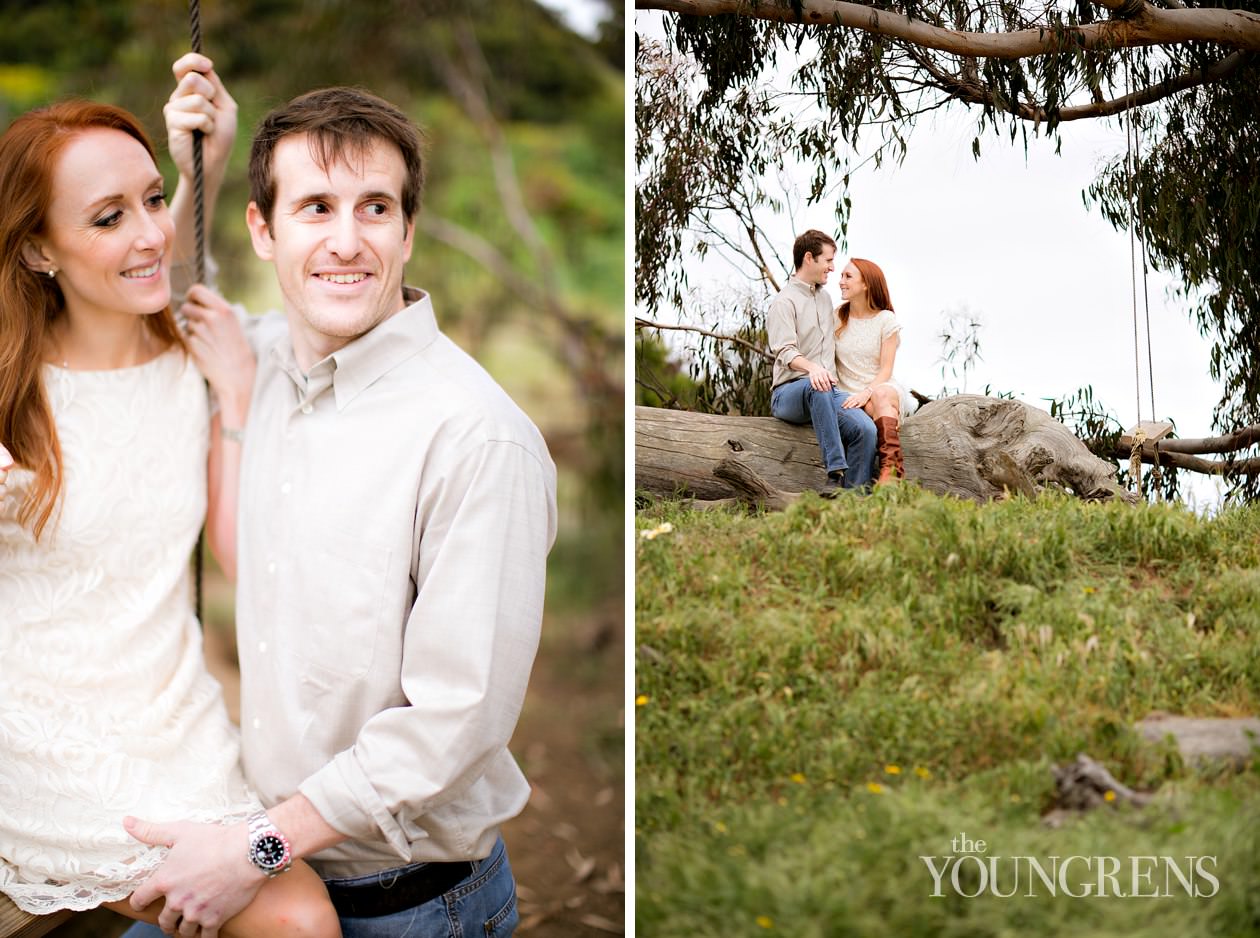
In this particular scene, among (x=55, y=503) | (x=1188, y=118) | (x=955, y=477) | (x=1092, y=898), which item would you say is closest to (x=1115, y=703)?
(x=1092, y=898)

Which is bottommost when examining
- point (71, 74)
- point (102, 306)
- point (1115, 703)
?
point (1115, 703)

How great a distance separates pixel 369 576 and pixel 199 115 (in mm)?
867

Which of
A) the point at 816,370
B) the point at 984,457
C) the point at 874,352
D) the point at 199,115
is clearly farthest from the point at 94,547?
the point at 984,457

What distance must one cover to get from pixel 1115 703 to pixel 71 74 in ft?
12.1

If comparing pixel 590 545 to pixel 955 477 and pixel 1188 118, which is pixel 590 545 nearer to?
pixel 955 477

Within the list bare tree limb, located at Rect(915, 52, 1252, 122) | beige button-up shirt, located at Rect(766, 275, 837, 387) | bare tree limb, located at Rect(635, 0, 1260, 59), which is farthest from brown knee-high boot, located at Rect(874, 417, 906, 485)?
bare tree limb, located at Rect(635, 0, 1260, 59)

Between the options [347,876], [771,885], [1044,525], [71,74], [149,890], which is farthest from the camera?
[71,74]

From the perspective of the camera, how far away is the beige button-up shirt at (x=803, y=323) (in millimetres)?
2576

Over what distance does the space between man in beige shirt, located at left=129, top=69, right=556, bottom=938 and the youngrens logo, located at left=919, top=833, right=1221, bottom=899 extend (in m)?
Result: 0.89

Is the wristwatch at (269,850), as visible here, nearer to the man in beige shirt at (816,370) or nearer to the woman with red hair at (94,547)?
the woman with red hair at (94,547)

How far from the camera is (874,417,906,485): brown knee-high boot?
99.3 inches

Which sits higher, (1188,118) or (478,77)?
(478,77)

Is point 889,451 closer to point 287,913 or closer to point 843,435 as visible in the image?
point 843,435

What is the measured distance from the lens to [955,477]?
2527 millimetres
